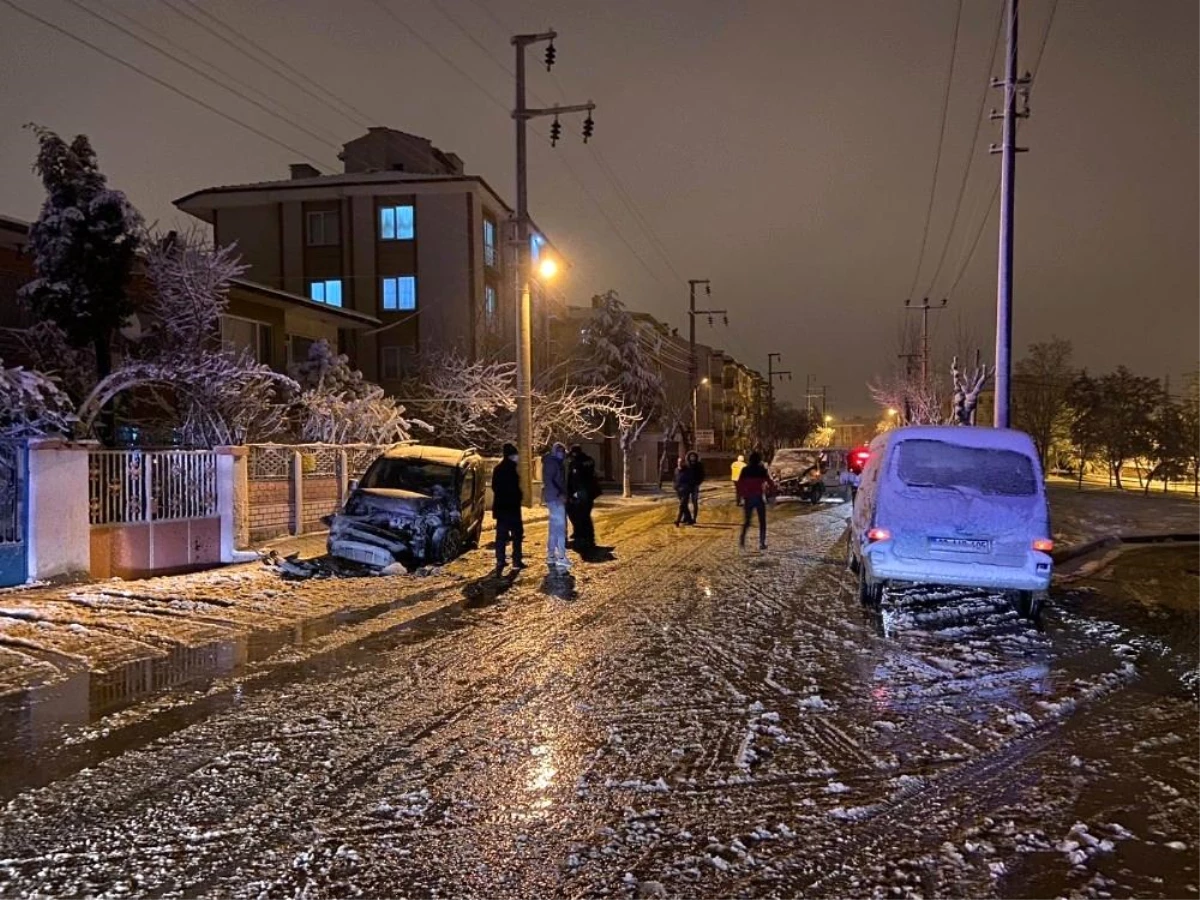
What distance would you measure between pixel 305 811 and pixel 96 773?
1474 mm

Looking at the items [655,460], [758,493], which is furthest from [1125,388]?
[758,493]

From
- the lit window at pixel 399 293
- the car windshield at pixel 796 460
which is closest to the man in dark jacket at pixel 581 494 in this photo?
the car windshield at pixel 796 460

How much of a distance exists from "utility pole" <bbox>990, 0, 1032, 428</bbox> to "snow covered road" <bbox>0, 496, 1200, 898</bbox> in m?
10.2

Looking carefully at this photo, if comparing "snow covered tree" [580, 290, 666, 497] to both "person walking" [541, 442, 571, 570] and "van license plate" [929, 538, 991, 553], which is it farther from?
"van license plate" [929, 538, 991, 553]

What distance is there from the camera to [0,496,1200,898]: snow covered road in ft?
12.8

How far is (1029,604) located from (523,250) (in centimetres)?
1636

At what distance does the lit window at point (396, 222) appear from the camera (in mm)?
36469

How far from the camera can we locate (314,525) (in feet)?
55.5

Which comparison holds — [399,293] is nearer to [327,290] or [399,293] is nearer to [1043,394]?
[327,290]

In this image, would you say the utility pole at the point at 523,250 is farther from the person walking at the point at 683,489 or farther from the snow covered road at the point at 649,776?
the snow covered road at the point at 649,776

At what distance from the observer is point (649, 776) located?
4992 mm

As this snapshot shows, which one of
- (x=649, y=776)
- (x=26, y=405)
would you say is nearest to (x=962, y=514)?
(x=649, y=776)

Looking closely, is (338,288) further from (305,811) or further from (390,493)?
(305,811)

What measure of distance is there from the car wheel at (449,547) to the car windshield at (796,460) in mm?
19210
